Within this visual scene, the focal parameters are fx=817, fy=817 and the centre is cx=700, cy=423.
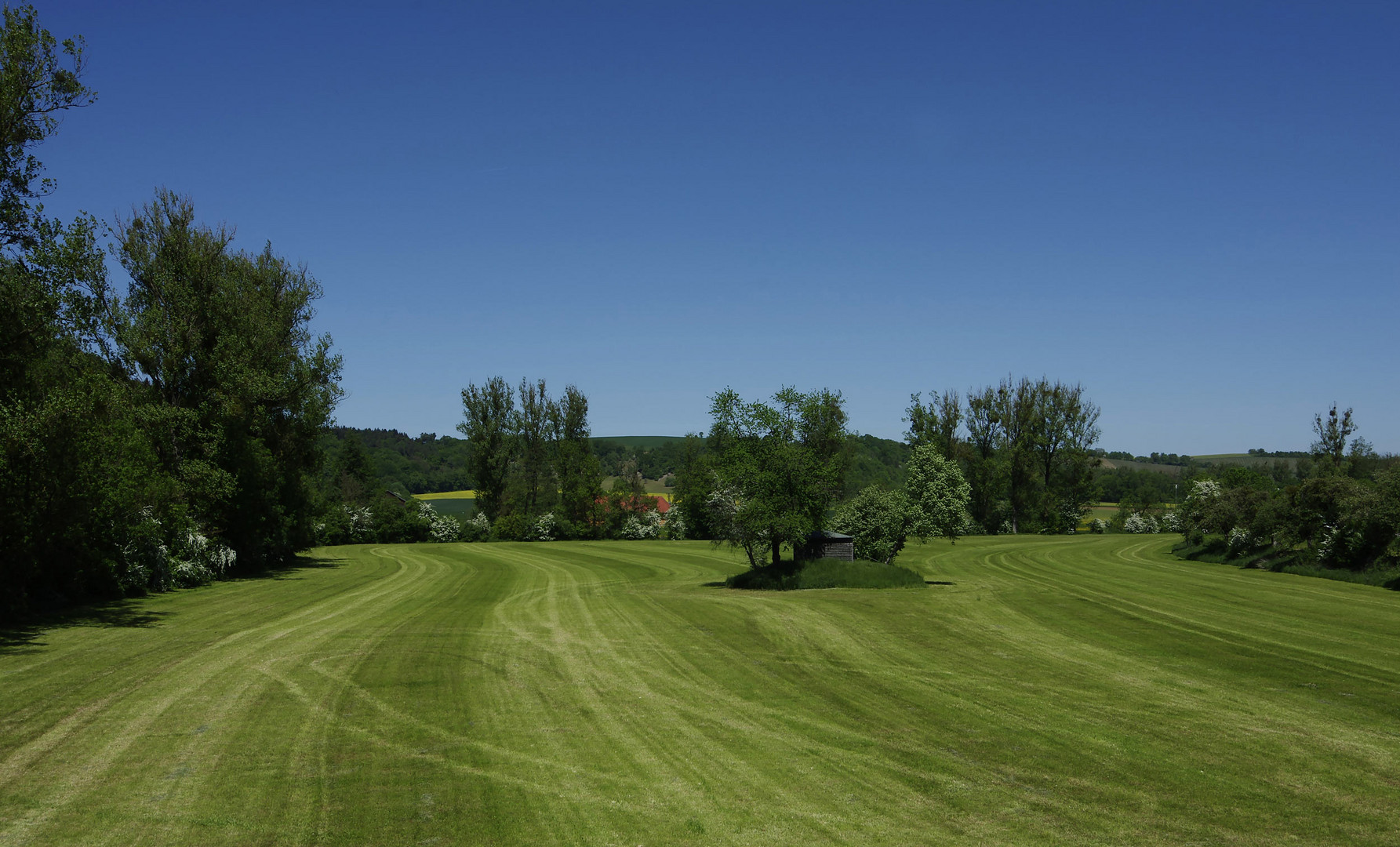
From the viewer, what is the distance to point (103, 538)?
2723 cm

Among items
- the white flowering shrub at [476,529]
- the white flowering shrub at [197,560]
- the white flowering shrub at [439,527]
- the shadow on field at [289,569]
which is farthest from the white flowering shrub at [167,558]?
the white flowering shrub at [476,529]

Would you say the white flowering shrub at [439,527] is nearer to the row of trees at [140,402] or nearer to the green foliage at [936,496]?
the row of trees at [140,402]

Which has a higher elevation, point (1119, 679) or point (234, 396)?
point (234, 396)

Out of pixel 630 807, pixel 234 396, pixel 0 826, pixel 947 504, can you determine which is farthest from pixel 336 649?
pixel 947 504

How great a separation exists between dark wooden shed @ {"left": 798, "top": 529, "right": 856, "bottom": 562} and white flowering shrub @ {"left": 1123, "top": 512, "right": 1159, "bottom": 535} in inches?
3098

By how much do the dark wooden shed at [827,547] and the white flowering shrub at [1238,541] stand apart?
2924 centimetres

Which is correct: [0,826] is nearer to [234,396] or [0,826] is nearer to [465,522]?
[234,396]

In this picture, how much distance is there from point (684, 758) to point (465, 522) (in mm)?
79789

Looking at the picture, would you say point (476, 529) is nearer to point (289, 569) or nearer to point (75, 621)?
point (289, 569)

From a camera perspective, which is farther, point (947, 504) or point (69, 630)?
point (947, 504)

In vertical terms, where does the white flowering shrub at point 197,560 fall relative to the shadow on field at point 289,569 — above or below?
above

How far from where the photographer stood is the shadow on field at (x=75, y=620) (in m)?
18.7

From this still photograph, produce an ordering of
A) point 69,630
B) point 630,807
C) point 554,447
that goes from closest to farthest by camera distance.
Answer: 1. point 630,807
2. point 69,630
3. point 554,447

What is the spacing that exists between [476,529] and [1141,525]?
79.0 meters
